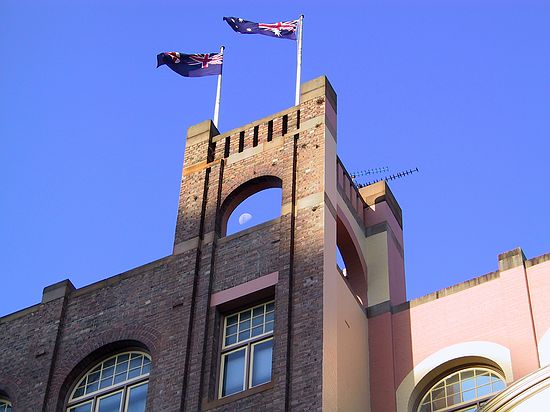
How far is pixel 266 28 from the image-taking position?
35.7m

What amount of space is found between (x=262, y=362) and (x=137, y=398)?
3352mm

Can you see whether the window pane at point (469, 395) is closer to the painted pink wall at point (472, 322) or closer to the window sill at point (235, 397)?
the painted pink wall at point (472, 322)

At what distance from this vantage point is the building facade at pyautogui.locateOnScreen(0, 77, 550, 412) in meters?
27.0

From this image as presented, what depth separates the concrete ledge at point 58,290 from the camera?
3197 cm

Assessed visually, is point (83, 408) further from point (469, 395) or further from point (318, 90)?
point (318, 90)

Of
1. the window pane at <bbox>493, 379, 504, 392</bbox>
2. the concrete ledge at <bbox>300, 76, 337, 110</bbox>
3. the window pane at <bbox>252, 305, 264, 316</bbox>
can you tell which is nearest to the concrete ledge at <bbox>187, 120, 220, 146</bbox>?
the concrete ledge at <bbox>300, 76, 337, 110</bbox>

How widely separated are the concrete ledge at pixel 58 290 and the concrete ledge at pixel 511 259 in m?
→ 10.8

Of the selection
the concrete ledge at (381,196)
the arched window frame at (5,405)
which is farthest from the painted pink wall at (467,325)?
the arched window frame at (5,405)

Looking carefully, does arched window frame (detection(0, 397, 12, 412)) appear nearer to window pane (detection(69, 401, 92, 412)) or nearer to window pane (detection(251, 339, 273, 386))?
window pane (detection(69, 401, 92, 412))

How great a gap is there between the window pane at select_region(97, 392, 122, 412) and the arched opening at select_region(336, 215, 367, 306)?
20.1ft

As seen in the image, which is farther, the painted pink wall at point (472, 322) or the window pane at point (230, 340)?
the window pane at point (230, 340)

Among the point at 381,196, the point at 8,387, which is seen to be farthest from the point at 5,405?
the point at 381,196

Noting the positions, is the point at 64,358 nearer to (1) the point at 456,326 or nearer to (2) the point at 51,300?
(2) the point at 51,300

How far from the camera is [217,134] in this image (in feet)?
109
